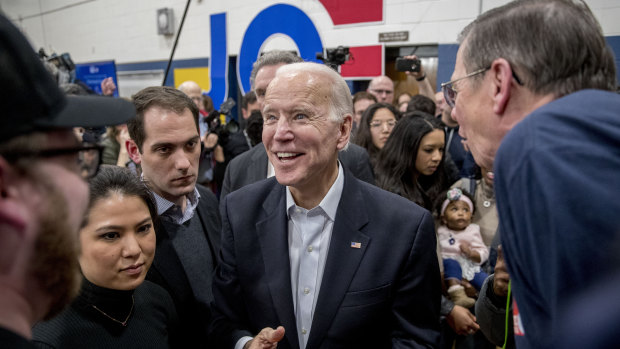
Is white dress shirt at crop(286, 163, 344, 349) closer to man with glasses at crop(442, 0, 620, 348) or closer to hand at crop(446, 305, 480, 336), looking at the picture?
man with glasses at crop(442, 0, 620, 348)

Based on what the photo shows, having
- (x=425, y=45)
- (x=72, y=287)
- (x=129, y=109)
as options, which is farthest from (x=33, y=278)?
(x=425, y=45)

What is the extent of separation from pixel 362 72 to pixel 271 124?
15.1 ft

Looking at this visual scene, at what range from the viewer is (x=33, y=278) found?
58 centimetres

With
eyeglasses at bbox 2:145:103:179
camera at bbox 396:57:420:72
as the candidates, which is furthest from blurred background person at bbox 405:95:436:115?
eyeglasses at bbox 2:145:103:179

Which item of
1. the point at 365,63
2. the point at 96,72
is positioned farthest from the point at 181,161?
the point at 96,72

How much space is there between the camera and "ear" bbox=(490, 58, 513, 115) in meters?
0.80

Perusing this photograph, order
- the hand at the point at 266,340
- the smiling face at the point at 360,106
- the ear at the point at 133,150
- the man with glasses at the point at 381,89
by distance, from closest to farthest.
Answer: the hand at the point at 266,340
the ear at the point at 133,150
the smiling face at the point at 360,106
the man with glasses at the point at 381,89

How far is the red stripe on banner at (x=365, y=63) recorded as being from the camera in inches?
226

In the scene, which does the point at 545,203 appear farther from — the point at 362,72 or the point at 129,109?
the point at 362,72

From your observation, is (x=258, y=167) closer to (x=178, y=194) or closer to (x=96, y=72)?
(x=178, y=194)

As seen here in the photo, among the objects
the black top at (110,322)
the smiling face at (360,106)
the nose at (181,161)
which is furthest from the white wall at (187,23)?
the black top at (110,322)

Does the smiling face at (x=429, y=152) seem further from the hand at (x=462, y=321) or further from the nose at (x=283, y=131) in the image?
the nose at (x=283, y=131)

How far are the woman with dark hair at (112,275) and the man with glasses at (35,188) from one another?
1.82 feet

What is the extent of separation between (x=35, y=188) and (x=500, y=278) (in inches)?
47.6
